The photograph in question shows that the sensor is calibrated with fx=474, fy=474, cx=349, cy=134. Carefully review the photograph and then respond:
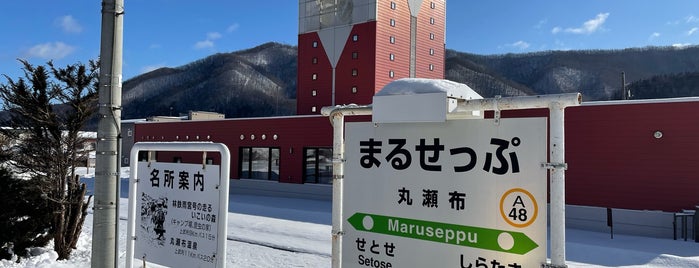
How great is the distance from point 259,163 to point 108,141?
20.6m

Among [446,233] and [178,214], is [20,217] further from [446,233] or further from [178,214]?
[446,233]

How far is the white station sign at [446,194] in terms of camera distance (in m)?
2.97

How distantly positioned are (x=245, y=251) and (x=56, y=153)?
4.05 meters

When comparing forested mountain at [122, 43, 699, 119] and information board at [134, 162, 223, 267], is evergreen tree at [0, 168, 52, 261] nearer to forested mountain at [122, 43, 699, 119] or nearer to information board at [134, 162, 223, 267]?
information board at [134, 162, 223, 267]

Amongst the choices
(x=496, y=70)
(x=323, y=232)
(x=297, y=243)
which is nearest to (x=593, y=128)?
(x=323, y=232)

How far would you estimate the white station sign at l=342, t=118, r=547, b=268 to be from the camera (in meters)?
2.97

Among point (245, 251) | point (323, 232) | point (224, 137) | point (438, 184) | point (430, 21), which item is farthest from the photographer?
point (430, 21)

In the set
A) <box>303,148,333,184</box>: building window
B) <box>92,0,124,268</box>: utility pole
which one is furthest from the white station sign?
<box>303,148,333,184</box>: building window

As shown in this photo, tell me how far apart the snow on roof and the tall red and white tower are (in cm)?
2463

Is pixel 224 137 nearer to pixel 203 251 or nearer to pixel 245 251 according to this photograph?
pixel 245 251

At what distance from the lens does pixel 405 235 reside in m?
3.55

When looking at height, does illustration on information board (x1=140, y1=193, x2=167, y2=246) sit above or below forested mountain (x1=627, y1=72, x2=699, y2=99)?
below

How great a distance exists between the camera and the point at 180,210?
488 cm

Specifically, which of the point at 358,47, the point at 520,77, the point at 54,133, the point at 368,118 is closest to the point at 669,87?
the point at 520,77
